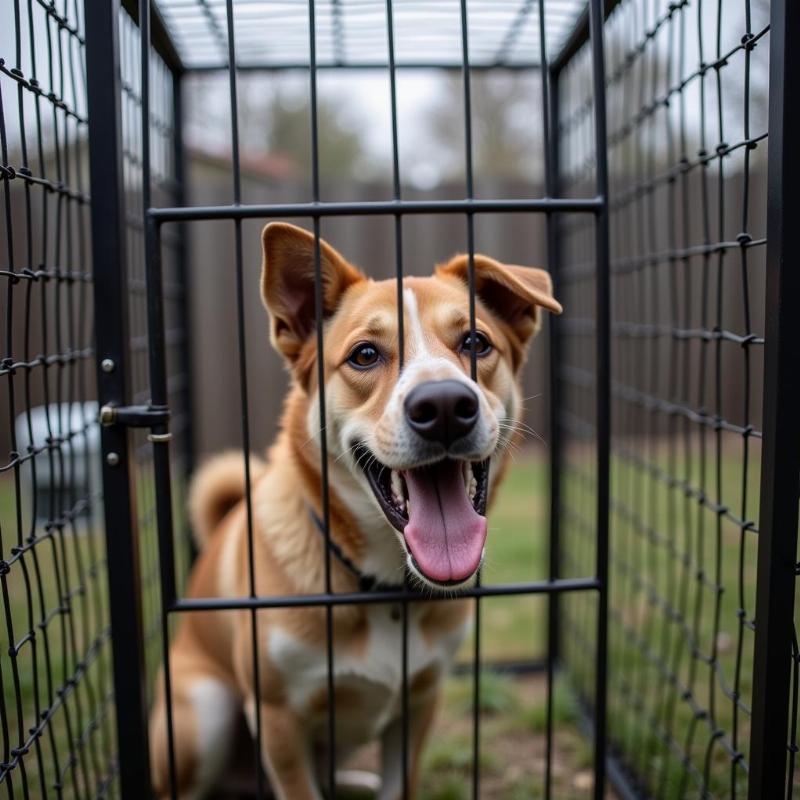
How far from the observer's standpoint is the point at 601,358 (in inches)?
74.3

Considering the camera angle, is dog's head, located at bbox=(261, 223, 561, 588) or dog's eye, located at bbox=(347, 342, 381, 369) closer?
dog's head, located at bbox=(261, 223, 561, 588)

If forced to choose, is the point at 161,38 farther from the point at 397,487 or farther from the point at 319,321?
the point at 397,487

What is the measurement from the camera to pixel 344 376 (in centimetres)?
198

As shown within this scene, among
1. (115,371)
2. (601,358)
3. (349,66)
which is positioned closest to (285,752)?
(115,371)

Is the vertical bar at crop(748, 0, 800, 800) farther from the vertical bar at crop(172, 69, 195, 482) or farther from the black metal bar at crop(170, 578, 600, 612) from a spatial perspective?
the vertical bar at crop(172, 69, 195, 482)

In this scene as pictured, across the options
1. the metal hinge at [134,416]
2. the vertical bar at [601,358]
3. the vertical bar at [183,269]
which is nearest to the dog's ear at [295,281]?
the metal hinge at [134,416]

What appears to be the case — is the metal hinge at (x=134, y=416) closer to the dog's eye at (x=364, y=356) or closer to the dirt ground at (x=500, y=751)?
the dog's eye at (x=364, y=356)

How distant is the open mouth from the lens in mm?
1698

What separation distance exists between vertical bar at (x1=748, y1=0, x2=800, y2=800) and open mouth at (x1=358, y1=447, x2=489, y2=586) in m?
0.66

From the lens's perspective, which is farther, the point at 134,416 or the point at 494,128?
the point at 494,128

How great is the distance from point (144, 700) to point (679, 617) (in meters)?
1.71

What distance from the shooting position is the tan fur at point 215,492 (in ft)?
9.64

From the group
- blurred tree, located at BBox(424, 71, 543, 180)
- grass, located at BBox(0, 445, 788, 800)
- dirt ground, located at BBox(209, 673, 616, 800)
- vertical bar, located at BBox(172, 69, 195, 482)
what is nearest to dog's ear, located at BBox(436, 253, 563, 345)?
grass, located at BBox(0, 445, 788, 800)

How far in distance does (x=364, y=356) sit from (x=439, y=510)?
0.46m
